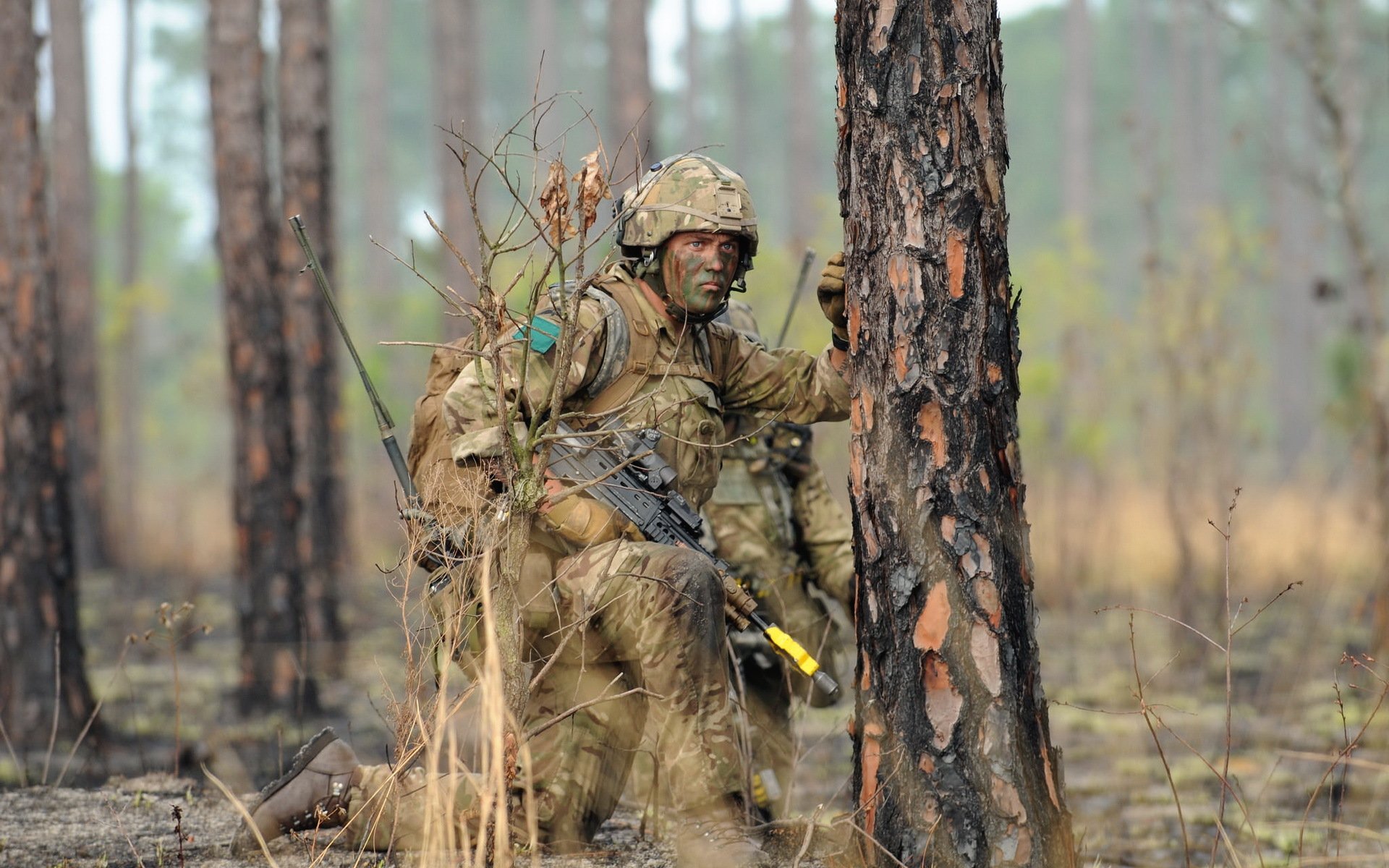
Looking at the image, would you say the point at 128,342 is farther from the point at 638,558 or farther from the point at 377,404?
the point at 638,558

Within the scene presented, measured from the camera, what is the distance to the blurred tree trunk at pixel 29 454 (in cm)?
560

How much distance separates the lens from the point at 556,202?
8.86 ft

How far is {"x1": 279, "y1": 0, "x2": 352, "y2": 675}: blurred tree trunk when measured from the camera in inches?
322

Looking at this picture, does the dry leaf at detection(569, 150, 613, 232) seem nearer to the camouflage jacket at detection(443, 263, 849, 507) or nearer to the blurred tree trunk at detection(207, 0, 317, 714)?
the camouflage jacket at detection(443, 263, 849, 507)

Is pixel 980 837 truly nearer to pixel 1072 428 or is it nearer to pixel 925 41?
pixel 925 41

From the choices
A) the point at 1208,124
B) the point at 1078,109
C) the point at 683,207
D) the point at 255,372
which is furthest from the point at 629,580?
the point at 1208,124

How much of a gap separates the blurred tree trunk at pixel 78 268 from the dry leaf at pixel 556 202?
921 centimetres

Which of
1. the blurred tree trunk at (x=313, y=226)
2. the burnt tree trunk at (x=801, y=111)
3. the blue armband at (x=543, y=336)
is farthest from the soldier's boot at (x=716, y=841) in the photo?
the burnt tree trunk at (x=801, y=111)

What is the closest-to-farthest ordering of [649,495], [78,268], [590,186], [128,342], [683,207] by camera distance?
[590,186]
[649,495]
[683,207]
[78,268]
[128,342]

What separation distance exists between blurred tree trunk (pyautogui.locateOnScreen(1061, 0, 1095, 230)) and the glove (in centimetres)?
1941

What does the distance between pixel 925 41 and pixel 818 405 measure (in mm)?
1283

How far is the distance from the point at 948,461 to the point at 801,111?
16.6 m

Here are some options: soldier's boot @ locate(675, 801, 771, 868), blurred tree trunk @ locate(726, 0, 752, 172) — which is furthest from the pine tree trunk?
soldier's boot @ locate(675, 801, 771, 868)

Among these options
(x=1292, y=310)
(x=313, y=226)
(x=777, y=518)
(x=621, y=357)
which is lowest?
(x=777, y=518)
